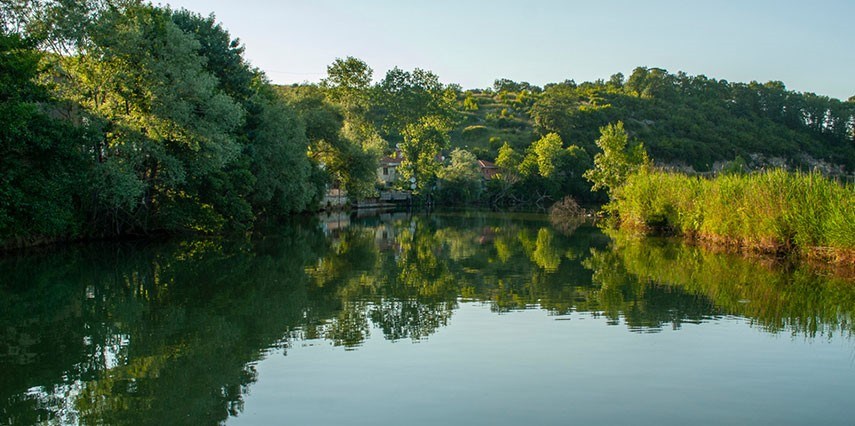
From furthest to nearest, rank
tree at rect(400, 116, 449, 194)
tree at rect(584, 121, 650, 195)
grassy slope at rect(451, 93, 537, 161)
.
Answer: grassy slope at rect(451, 93, 537, 161), tree at rect(400, 116, 449, 194), tree at rect(584, 121, 650, 195)

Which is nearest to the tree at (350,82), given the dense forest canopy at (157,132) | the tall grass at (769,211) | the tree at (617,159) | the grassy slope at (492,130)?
the dense forest canopy at (157,132)

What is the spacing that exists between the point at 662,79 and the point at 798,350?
499ft

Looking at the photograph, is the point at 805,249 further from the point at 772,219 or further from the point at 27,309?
the point at 27,309

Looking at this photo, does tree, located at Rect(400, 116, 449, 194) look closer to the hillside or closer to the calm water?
the hillside

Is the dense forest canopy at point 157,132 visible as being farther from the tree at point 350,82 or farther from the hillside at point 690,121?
the hillside at point 690,121

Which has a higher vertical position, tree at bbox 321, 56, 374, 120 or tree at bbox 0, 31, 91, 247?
tree at bbox 321, 56, 374, 120

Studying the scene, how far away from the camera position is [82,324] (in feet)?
43.5

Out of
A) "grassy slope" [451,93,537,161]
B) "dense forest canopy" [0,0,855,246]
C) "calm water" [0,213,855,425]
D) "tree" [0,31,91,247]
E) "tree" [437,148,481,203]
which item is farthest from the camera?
"grassy slope" [451,93,537,161]

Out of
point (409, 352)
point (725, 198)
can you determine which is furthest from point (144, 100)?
point (725, 198)

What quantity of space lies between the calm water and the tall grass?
179 centimetres

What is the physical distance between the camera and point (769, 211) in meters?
24.9

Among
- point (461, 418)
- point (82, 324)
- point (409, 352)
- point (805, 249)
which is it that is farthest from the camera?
point (805, 249)

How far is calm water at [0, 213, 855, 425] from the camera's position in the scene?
28.0ft

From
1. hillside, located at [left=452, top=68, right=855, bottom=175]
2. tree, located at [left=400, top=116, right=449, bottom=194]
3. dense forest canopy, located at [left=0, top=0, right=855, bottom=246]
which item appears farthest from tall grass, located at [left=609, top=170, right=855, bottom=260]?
hillside, located at [left=452, top=68, right=855, bottom=175]
